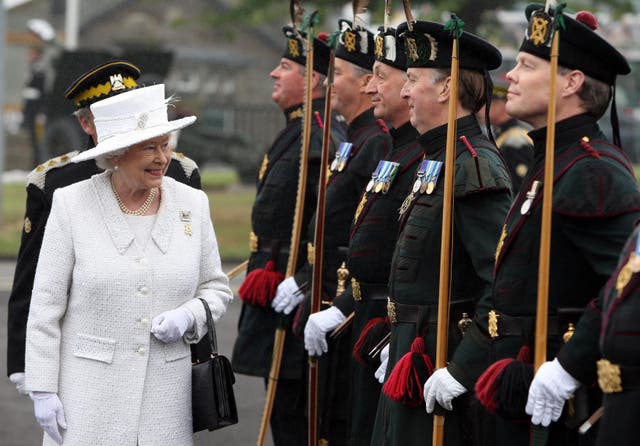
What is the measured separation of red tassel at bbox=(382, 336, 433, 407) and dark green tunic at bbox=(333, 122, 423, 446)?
2.17 feet

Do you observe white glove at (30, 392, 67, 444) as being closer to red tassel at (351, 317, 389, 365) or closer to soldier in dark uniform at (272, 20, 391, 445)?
red tassel at (351, 317, 389, 365)

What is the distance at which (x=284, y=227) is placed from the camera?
7359 millimetres

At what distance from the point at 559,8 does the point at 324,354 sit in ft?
8.58

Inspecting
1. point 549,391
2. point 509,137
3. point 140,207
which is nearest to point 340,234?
point 140,207

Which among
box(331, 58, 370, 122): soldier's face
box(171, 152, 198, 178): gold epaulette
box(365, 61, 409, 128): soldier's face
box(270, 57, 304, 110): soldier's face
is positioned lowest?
box(171, 152, 198, 178): gold epaulette

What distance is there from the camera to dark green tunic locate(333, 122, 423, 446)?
5660mm

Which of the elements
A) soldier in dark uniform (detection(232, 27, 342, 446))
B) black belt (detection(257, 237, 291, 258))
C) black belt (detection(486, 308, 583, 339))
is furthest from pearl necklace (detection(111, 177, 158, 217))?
black belt (detection(257, 237, 291, 258))

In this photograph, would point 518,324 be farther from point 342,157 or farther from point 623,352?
point 342,157

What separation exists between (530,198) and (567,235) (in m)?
0.21

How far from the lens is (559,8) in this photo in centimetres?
430

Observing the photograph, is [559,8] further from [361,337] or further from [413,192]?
[361,337]

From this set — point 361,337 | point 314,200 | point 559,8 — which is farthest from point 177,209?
point 314,200

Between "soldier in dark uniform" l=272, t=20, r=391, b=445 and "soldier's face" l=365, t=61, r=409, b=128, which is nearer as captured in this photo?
"soldier's face" l=365, t=61, r=409, b=128

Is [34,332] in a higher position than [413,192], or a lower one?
lower
